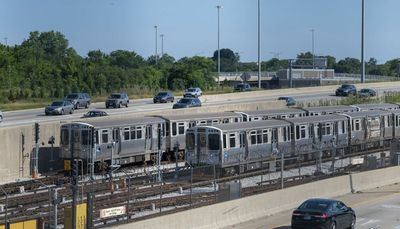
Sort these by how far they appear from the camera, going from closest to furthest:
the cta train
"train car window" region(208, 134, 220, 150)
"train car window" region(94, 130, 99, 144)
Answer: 1. "train car window" region(208, 134, 220, 150)
2. the cta train
3. "train car window" region(94, 130, 99, 144)

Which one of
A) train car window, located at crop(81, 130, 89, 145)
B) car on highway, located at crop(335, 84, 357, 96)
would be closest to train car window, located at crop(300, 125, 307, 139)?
train car window, located at crop(81, 130, 89, 145)

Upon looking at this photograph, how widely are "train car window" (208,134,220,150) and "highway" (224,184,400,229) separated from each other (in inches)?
292

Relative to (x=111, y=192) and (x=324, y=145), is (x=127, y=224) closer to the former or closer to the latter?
(x=111, y=192)

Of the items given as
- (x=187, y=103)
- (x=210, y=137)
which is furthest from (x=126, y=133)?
(x=187, y=103)

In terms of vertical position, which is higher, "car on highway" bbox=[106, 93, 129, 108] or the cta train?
"car on highway" bbox=[106, 93, 129, 108]

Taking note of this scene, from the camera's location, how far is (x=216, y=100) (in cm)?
8112

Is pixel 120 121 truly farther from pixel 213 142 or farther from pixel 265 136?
pixel 265 136

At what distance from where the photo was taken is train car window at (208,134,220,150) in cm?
3872

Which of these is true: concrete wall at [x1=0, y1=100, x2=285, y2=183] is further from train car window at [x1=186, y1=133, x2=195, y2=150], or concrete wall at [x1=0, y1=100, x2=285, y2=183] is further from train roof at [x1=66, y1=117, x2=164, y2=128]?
train car window at [x1=186, y1=133, x2=195, y2=150]

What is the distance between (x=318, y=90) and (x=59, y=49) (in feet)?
264

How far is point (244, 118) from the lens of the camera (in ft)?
158

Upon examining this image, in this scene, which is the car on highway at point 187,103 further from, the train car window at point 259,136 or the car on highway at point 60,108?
the train car window at point 259,136

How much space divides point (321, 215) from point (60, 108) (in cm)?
3909

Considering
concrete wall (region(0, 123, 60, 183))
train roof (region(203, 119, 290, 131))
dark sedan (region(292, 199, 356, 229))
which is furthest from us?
train roof (region(203, 119, 290, 131))
